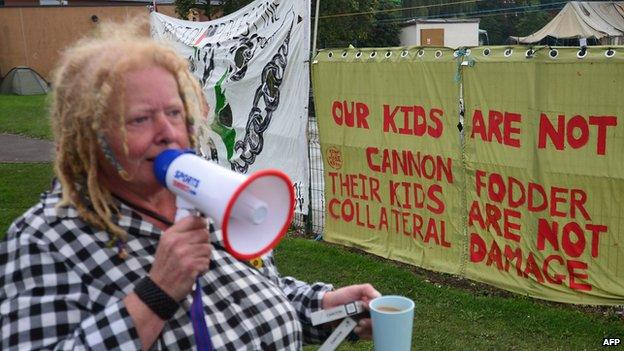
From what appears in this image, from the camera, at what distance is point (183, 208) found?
1.56 metres

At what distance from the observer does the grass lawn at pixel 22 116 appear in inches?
592

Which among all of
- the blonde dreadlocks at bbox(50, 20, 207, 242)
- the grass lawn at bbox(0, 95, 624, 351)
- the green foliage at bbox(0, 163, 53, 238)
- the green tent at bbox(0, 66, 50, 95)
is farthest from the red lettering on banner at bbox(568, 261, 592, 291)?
the green tent at bbox(0, 66, 50, 95)

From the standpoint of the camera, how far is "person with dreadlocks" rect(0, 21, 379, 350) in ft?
4.86

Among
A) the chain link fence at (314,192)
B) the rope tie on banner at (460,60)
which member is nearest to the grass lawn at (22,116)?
the chain link fence at (314,192)

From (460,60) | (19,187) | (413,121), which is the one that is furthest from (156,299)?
(19,187)

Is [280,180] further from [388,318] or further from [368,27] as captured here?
[368,27]

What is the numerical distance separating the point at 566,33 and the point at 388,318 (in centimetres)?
3339

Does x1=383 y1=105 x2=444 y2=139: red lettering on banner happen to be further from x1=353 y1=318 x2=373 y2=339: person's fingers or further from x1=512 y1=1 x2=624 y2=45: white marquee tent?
x1=512 y1=1 x2=624 y2=45: white marquee tent

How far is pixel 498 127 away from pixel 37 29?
29.8 meters

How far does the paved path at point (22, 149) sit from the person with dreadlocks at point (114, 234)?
10000mm

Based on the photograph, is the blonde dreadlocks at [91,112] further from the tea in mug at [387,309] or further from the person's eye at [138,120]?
the tea in mug at [387,309]

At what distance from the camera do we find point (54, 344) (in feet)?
4.89

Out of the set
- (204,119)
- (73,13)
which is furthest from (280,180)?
(73,13)

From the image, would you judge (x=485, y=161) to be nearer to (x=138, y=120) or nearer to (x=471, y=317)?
(x=471, y=317)
